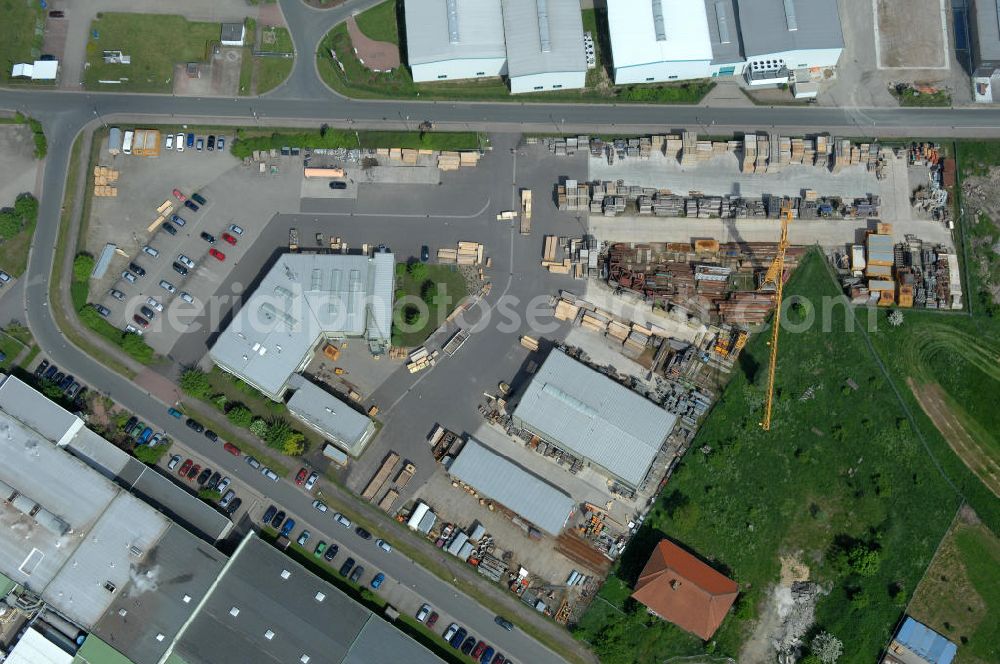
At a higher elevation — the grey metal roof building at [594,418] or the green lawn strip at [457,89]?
the green lawn strip at [457,89]

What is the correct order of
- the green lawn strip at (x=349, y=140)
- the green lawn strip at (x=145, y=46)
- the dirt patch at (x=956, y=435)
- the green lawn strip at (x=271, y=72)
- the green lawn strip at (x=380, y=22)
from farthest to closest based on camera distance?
the green lawn strip at (x=380, y=22)
the green lawn strip at (x=145, y=46)
the green lawn strip at (x=271, y=72)
the green lawn strip at (x=349, y=140)
the dirt patch at (x=956, y=435)

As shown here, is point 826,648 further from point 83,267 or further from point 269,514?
point 83,267

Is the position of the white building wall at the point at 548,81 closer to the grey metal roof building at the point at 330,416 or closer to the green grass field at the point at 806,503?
the green grass field at the point at 806,503

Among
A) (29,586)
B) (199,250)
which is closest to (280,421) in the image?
(199,250)

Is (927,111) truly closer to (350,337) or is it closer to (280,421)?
(350,337)

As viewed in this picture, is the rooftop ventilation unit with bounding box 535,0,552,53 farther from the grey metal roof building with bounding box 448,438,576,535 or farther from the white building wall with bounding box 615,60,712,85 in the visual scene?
the grey metal roof building with bounding box 448,438,576,535

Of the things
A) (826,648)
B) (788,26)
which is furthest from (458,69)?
(826,648)

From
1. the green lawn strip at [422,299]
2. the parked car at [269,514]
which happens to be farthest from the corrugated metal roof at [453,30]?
the parked car at [269,514]
